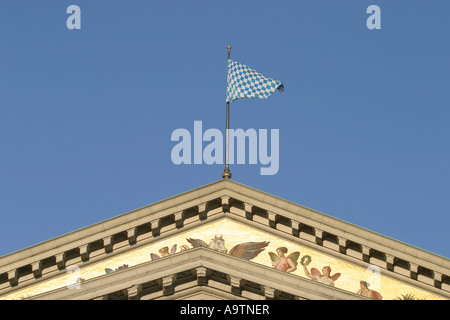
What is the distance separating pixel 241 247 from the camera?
35.0 m

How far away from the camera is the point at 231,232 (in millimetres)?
35469

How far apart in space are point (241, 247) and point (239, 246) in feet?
0.25

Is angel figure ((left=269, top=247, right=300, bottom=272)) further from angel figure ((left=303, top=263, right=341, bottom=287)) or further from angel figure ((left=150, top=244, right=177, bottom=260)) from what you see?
angel figure ((left=150, top=244, right=177, bottom=260))

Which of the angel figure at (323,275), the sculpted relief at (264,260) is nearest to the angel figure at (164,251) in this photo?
the sculpted relief at (264,260)

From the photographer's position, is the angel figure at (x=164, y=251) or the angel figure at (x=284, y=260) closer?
the angel figure at (x=284, y=260)

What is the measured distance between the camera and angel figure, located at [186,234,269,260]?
114 ft

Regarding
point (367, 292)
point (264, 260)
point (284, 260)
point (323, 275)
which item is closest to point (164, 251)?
point (264, 260)

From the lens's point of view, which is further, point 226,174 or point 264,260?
point 226,174

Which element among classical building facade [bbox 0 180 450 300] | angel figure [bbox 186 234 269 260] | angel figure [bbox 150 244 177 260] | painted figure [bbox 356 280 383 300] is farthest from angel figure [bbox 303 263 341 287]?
angel figure [bbox 150 244 177 260]

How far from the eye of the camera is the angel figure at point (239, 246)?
34.8 meters

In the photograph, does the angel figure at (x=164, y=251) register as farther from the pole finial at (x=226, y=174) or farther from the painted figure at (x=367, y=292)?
the painted figure at (x=367, y=292)

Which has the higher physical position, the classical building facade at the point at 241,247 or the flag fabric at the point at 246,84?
the flag fabric at the point at 246,84

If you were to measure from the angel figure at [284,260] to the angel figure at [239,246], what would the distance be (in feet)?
1.53

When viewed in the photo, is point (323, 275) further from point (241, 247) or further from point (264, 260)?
point (241, 247)
